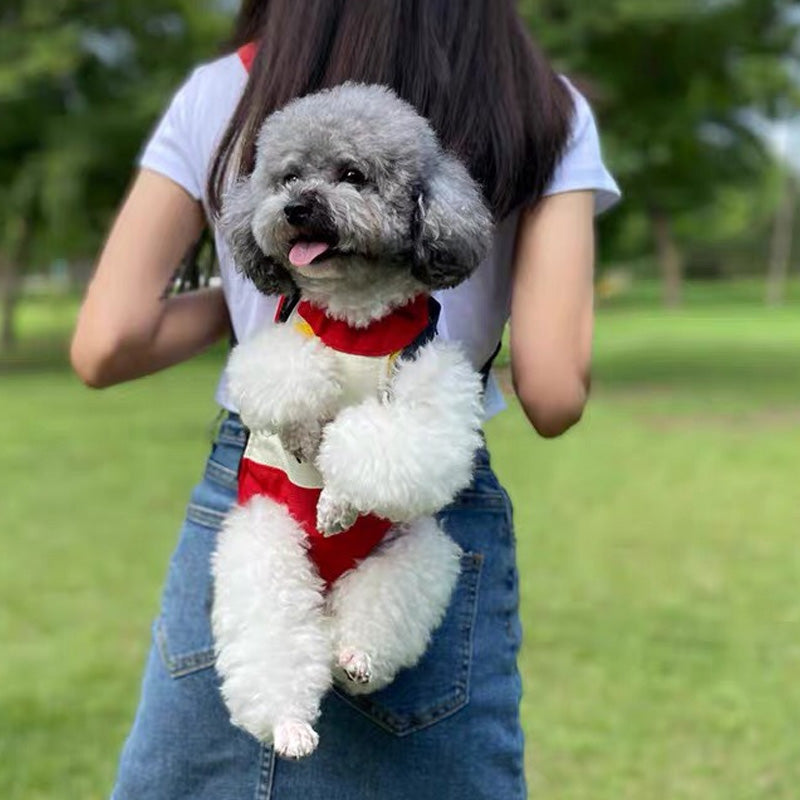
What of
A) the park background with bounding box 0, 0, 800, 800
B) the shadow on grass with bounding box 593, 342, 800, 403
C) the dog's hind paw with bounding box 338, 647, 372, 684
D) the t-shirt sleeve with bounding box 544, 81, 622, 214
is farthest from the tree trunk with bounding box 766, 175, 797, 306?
the dog's hind paw with bounding box 338, 647, 372, 684

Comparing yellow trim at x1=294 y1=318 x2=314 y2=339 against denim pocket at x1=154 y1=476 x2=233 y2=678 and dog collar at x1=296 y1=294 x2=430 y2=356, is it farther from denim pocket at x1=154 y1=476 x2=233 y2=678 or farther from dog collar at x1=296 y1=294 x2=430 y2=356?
denim pocket at x1=154 y1=476 x2=233 y2=678

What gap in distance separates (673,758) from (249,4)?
2919 millimetres

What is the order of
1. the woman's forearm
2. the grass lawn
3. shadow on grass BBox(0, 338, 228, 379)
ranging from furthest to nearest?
shadow on grass BBox(0, 338, 228, 379), the grass lawn, the woman's forearm

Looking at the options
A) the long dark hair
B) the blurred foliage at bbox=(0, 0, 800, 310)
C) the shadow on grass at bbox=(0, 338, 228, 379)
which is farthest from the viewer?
the shadow on grass at bbox=(0, 338, 228, 379)

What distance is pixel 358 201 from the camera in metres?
1.29

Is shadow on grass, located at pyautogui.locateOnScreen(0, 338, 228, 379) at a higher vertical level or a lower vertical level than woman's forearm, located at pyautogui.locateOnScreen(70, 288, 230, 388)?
lower

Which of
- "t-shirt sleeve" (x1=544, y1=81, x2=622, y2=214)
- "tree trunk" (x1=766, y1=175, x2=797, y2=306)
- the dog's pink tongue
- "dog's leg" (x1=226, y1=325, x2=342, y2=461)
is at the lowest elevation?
"tree trunk" (x1=766, y1=175, x2=797, y2=306)

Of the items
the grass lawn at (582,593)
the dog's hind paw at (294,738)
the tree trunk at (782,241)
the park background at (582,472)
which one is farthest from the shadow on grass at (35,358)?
the tree trunk at (782,241)

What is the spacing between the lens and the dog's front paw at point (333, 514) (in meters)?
1.38

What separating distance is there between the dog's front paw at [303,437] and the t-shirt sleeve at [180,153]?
39 cm

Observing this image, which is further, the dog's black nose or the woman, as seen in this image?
the woman

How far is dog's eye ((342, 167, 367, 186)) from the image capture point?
1310 millimetres

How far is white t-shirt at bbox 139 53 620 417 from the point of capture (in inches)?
64.1

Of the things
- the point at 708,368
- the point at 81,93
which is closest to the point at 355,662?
the point at 708,368
